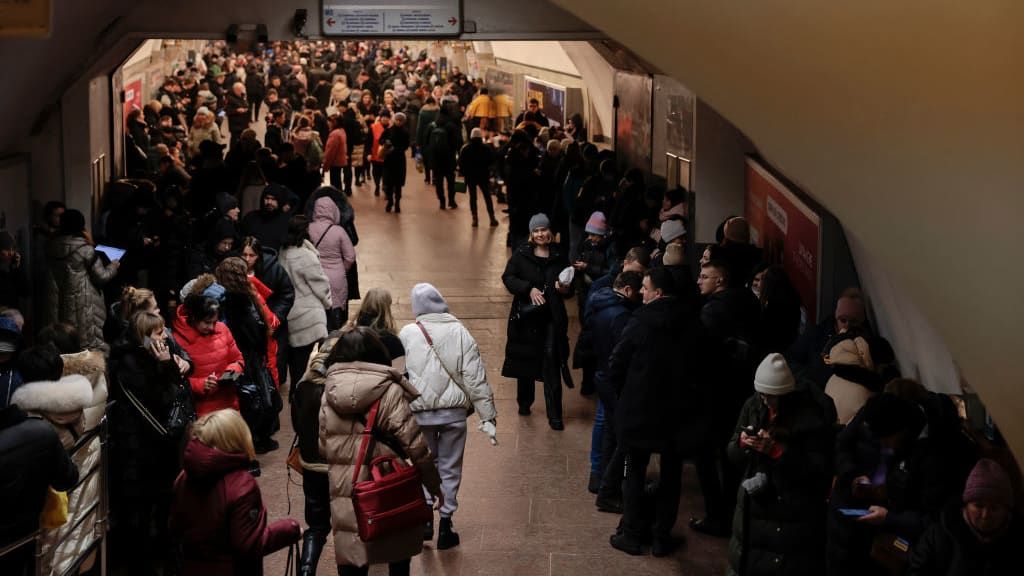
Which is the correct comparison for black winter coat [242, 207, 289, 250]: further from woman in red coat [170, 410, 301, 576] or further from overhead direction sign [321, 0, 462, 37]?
woman in red coat [170, 410, 301, 576]

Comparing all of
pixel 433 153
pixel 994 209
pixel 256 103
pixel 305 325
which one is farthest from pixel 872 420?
pixel 256 103

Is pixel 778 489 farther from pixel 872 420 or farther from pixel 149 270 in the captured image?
pixel 149 270

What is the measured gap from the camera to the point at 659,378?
26.5 feet

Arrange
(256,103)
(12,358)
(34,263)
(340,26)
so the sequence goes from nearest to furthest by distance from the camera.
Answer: (12,358)
(34,263)
(340,26)
(256,103)

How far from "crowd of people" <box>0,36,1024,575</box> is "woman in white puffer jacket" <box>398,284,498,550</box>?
0.04 feet

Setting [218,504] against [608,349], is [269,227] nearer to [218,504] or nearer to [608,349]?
[608,349]

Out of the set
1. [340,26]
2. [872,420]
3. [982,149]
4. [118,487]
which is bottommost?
[118,487]

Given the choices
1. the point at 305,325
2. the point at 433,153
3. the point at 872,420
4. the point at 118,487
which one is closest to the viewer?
the point at 872,420

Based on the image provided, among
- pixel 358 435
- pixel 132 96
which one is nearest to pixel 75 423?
pixel 358 435

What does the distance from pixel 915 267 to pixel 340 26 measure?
944 cm

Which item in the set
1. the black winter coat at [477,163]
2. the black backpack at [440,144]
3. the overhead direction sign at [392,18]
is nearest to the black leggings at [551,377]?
the overhead direction sign at [392,18]

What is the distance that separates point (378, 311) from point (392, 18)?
686 centimetres

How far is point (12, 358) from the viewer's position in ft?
22.4

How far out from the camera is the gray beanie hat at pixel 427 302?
833cm
